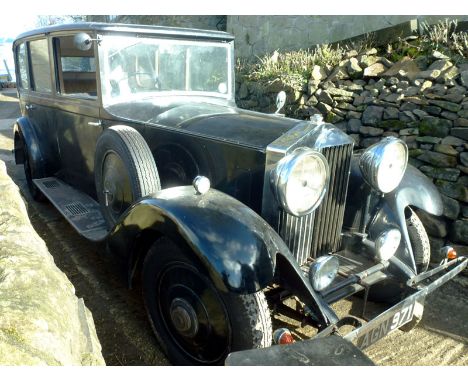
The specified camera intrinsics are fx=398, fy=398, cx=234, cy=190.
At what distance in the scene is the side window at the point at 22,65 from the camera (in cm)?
427

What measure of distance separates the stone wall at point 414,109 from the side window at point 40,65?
2945mm

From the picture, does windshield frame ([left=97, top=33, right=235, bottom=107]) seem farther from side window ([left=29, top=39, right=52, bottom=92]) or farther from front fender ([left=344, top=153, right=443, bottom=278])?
front fender ([left=344, top=153, right=443, bottom=278])

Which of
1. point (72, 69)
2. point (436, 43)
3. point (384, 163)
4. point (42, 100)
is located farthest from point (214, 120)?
point (436, 43)

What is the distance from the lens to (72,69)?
364 centimetres

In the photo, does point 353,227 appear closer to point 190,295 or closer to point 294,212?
point 294,212

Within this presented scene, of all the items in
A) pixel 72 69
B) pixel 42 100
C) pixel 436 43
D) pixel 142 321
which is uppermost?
pixel 436 43

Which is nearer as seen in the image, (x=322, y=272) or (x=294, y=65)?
(x=322, y=272)

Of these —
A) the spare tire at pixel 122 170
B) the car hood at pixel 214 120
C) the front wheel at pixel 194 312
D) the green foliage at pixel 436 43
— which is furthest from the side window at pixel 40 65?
the green foliage at pixel 436 43

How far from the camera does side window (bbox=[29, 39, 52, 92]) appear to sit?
3738mm

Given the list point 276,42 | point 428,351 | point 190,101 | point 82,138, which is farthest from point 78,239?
point 276,42

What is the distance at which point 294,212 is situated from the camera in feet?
6.66

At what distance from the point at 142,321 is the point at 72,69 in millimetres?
2384

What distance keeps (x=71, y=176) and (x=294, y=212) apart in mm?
2703

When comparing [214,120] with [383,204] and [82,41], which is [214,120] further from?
[383,204]
